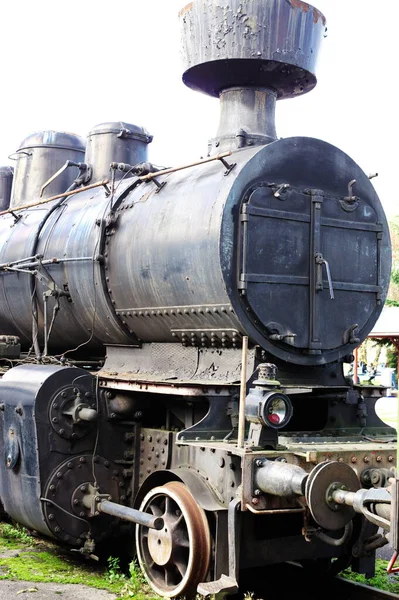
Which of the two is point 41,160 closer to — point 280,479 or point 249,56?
point 249,56

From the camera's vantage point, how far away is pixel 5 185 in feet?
33.6

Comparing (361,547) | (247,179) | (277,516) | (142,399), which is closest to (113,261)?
(142,399)

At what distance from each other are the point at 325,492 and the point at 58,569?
8.77 feet

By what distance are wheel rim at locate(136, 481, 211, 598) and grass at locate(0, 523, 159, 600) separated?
15cm

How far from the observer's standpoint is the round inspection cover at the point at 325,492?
444 cm

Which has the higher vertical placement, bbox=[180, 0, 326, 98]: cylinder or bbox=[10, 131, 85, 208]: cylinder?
bbox=[180, 0, 326, 98]: cylinder

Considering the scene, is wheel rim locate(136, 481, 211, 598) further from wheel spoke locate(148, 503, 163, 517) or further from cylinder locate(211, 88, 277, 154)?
cylinder locate(211, 88, 277, 154)

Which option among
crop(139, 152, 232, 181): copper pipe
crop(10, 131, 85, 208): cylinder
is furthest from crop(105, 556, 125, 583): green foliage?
crop(10, 131, 85, 208): cylinder

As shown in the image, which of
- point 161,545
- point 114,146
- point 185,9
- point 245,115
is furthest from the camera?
point 114,146

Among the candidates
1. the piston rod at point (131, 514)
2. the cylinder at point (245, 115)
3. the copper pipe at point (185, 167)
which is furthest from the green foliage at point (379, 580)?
the cylinder at point (245, 115)

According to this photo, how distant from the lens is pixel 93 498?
240 inches

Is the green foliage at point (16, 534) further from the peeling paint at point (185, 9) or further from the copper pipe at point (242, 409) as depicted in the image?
the peeling paint at point (185, 9)

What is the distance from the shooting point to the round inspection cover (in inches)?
175

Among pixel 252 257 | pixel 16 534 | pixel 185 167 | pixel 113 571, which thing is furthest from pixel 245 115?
pixel 16 534
